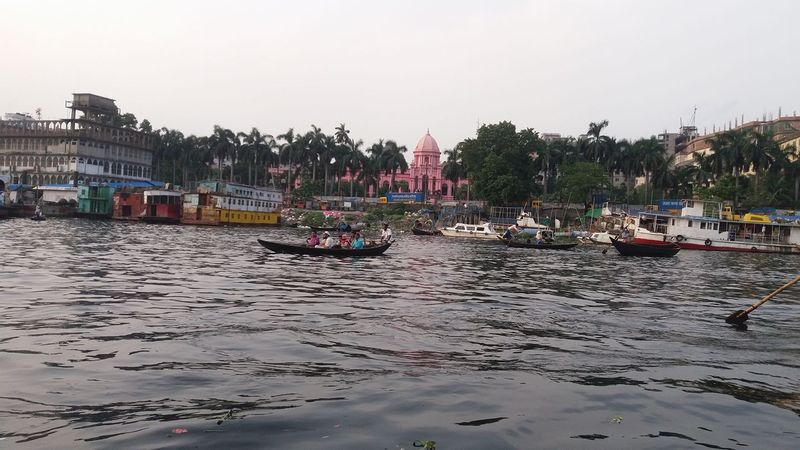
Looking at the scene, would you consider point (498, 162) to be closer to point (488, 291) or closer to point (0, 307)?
point (488, 291)

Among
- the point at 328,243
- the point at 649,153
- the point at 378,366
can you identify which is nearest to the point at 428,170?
the point at 649,153

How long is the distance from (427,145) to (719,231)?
67.7 m

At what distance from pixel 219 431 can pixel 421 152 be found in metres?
112

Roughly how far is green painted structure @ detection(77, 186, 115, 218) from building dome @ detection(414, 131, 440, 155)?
57789mm

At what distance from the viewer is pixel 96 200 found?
79.7m

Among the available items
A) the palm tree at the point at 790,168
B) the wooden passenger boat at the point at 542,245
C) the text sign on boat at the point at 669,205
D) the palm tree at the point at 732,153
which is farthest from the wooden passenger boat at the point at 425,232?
the palm tree at the point at 790,168

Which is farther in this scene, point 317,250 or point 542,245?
point 542,245

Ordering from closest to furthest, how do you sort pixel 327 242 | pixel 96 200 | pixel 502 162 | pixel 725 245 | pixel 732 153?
pixel 327 242, pixel 725 245, pixel 732 153, pixel 502 162, pixel 96 200

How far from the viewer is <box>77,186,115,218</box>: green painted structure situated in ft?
260

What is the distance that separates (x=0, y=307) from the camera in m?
14.6

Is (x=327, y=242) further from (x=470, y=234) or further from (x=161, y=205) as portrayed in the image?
(x=161, y=205)

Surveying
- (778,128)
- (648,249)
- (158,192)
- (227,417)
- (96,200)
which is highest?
(778,128)

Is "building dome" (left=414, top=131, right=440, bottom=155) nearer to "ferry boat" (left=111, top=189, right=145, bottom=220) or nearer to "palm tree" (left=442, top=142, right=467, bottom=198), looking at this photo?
"palm tree" (left=442, top=142, right=467, bottom=198)

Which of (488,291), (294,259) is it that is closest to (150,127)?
(294,259)
